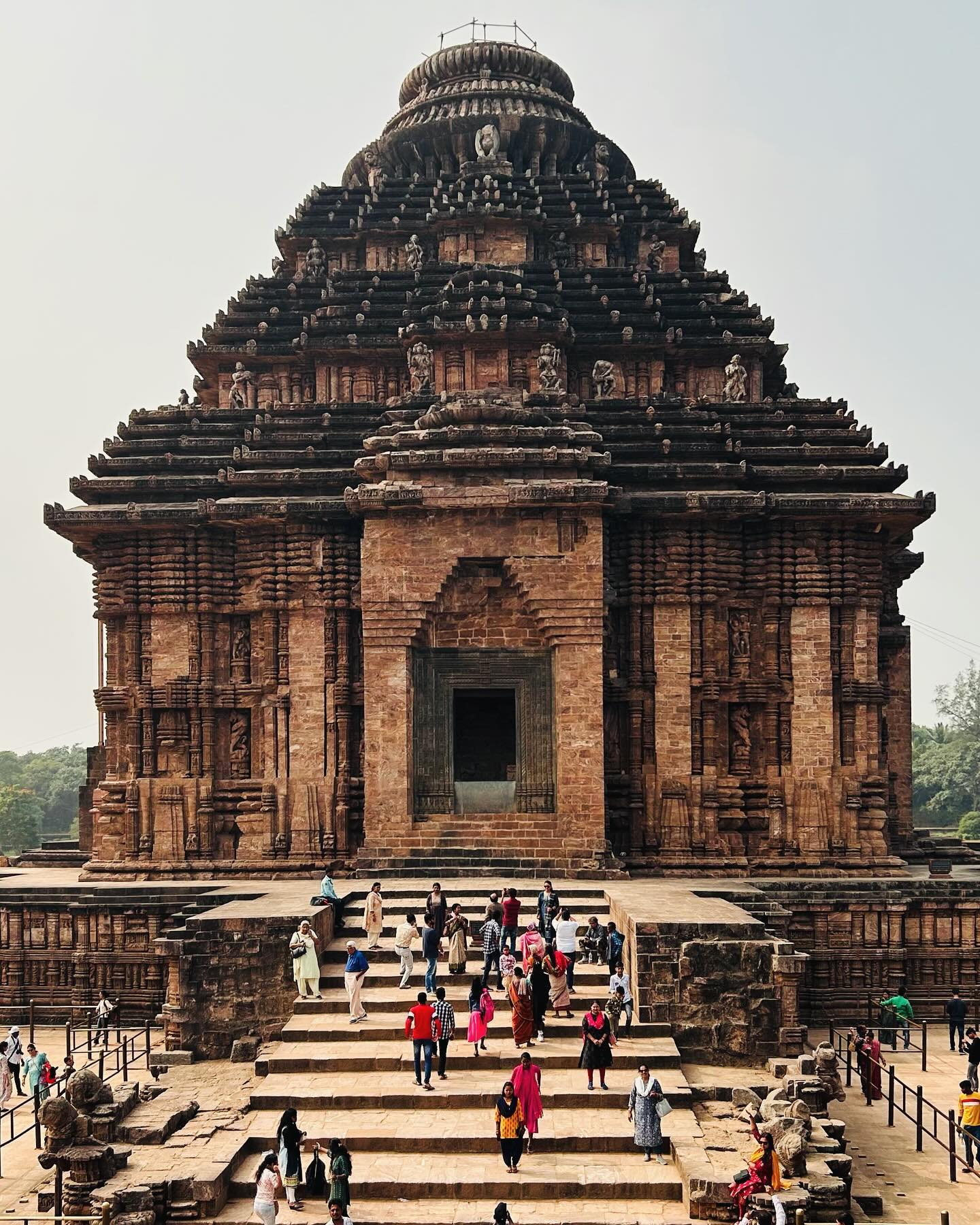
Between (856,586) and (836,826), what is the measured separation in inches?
151

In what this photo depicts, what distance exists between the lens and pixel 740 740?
2141 cm

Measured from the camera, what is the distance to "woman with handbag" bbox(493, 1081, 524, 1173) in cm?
1144

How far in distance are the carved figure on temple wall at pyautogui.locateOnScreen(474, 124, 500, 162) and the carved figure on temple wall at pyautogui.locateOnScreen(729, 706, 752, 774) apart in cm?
1445

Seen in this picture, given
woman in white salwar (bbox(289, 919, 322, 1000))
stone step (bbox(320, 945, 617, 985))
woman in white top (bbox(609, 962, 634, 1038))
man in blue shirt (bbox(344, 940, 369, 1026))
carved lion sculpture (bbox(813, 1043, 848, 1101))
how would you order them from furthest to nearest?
1. stone step (bbox(320, 945, 617, 985))
2. woman in white salwar (bbox(289, 919, 322, 1000))
3. woman in white top (bbox(609, 962, 634, 1038))
4. man in blue shirt (bbox(344, 940, 369, 1026))
5. carved lion sculpture (bbox(813, 1043, 848, 1101))

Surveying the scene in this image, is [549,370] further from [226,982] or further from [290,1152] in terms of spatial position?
[290,1152]

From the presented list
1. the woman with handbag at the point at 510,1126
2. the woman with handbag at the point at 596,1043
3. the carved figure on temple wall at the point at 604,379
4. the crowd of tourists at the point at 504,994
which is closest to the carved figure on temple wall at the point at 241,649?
the crowd of tourists at the point at 504,994

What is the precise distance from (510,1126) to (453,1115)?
1.49 metres

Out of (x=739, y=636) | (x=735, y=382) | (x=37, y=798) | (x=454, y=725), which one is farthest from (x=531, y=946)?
(x=37, y=798)

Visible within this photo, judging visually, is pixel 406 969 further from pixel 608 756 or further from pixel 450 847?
pixel 608 756

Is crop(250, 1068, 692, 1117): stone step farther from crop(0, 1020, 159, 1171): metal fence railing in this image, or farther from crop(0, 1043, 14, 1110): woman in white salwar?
crop(0, 1043, 14, 1110): woman in white salwar

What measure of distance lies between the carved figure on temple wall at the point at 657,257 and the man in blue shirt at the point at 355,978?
57.9ft

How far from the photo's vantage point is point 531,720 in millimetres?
20250

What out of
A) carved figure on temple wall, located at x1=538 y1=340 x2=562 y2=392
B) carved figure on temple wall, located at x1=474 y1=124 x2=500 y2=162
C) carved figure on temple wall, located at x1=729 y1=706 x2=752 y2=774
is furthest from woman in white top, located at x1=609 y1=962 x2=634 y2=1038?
carved figure on temple wall, located at x1=474 y1=124 x2=500 y2=162

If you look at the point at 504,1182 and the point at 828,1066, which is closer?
the point at 504,1182
